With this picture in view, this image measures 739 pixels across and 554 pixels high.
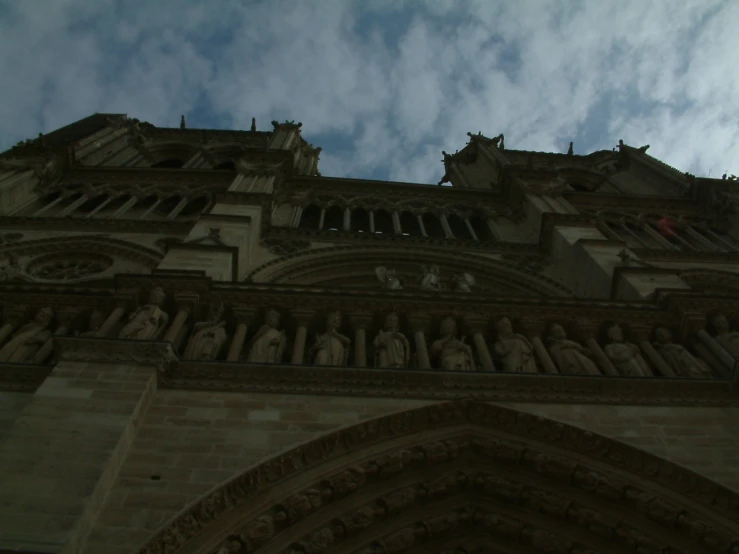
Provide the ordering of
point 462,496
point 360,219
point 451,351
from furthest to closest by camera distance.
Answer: point 360,219, point 451,351, point 462,496

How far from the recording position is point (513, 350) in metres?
9.85

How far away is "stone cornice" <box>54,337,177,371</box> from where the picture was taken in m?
8.48

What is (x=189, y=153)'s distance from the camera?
32438 mm

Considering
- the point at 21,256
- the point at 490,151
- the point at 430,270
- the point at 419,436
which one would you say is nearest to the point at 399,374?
the point at 419,436

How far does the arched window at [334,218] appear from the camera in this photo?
70.9ft

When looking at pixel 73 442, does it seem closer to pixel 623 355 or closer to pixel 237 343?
pixel 237 343

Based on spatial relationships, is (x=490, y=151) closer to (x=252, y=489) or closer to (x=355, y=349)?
(x=355, y=349)

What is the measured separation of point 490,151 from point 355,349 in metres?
21.9

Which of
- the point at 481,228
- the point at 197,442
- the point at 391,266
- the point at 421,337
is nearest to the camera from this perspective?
the point at 197,442

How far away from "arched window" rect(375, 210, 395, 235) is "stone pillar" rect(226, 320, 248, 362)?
11677mm

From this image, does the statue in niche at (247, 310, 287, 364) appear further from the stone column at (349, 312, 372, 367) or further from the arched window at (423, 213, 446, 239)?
the arched window at (423, 213, 446, 239)

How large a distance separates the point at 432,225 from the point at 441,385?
13537 millimetres

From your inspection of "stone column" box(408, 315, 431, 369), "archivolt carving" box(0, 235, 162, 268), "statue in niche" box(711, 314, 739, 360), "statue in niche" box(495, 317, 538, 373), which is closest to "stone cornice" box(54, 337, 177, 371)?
"stone column" box(408, 315, 431, 369)

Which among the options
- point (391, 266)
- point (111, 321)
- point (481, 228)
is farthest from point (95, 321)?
point (481, 228)
